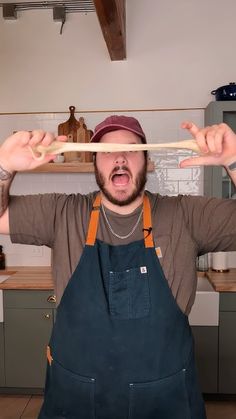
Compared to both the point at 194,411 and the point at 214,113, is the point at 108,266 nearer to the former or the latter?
the point at 194,411

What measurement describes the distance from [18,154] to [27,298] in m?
1.66

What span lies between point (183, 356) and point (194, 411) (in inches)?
7.2

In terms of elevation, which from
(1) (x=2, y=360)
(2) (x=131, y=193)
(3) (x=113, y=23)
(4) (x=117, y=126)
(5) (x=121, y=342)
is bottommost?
(1) (x=2, y=360)

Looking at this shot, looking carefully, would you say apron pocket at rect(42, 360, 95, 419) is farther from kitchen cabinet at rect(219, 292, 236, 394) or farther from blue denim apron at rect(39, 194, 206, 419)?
kitchen cabinet at rect(219, 292, 236, 394)

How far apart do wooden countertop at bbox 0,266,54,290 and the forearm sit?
4.67 feet

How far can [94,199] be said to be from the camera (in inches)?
51.6

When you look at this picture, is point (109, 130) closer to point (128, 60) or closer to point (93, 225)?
point (93, 225)

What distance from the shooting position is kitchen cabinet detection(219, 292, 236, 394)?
2441 mm

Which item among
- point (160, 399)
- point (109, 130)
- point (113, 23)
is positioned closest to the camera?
point (160, 399)

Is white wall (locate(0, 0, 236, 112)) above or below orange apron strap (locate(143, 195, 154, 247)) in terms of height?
above

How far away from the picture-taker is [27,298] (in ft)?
8.36

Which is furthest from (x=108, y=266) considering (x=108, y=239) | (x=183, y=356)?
(x=183, y=356)

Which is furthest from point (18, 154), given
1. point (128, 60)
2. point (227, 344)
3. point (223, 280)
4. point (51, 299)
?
point (128, 60)

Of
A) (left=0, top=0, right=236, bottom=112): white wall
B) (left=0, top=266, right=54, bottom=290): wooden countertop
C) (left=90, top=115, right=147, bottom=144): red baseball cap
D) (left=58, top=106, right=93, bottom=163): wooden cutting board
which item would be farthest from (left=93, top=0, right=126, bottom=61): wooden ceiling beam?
(left=0, top=266, right=54, bottom=290): wooden countertop
